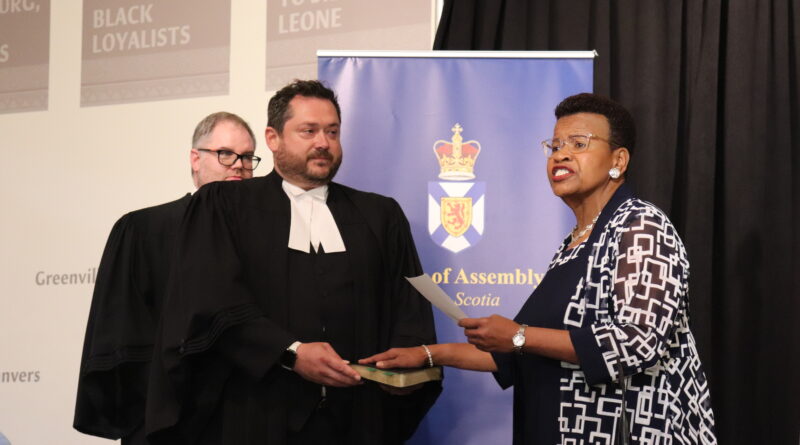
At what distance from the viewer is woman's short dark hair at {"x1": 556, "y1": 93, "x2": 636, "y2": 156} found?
2.75 meters

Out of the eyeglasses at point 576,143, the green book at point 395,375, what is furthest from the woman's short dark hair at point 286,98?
the green book at point 395,375

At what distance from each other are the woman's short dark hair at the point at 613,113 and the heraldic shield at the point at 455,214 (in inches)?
45.3

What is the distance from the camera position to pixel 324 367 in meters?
2.62

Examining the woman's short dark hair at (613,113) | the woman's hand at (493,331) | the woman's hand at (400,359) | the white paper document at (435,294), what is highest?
the woman's short dark hair at (613,113)

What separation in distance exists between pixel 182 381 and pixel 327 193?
0.82 metres

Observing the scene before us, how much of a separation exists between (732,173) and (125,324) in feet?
9.34

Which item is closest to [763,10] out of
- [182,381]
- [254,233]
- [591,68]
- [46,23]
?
[591,68]

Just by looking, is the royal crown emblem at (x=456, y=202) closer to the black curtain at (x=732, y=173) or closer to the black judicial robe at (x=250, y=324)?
the black judicial robe at (x=250, y=324)

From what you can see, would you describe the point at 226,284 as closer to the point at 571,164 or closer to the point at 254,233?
the point at 254,233

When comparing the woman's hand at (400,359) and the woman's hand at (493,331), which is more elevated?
the woman's hand at (493,331)

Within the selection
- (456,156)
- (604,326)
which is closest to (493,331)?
(604,326)

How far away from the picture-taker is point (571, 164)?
2.74 meters

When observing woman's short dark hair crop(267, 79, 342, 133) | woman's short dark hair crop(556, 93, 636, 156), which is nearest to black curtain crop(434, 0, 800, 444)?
woman's short dark hair crop(556, 93, 636, 156)

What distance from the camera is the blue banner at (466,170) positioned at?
3.84 meters
